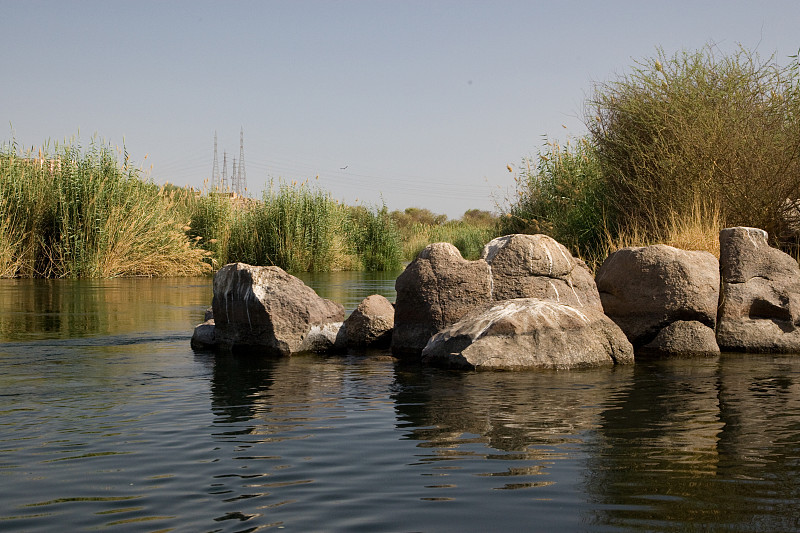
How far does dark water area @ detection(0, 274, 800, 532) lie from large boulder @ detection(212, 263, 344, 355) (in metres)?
0.64

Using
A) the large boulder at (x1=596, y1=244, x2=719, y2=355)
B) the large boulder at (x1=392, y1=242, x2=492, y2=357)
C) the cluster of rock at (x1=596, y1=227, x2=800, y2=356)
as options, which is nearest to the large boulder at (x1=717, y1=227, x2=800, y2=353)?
the cluster of rock at (x1=596, y1=227, x2=800, y2=356)

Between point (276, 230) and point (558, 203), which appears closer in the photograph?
point (558, 203)

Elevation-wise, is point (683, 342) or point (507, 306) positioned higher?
point (507, 306)

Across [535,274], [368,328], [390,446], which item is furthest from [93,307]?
[390,446]

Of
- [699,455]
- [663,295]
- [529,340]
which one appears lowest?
[699,455]

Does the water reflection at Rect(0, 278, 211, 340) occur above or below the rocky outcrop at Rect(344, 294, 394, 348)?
Result: above

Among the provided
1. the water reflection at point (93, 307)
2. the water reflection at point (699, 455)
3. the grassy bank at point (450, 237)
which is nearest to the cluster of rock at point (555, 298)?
the water reflection at point (699, 455)

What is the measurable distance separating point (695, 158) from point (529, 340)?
683cm

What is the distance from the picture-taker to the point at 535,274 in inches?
340

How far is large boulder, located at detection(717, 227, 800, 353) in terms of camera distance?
344 inches

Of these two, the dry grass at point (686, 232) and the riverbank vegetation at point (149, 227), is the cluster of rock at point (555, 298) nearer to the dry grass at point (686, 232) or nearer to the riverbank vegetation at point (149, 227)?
the dry grass at point (686, 232)

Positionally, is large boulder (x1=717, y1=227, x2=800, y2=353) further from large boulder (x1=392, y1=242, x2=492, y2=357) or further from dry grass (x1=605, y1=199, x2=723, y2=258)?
large boulder (x1=392, y1=242, x2=492, y2=357)

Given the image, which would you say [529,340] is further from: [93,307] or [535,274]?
[93,307]

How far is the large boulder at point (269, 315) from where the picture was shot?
342 inches
